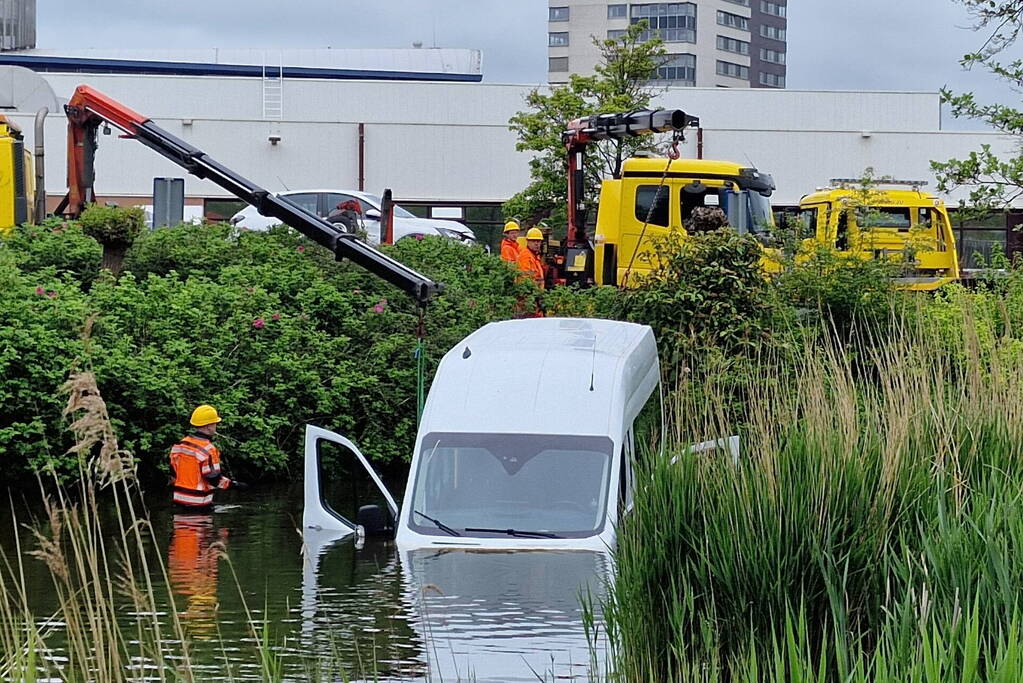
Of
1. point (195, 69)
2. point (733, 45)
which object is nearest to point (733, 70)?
point (733, 45)

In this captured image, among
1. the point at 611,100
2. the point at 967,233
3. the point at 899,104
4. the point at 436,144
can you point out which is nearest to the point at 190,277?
the point at 611,100

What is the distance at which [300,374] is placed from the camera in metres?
16.7

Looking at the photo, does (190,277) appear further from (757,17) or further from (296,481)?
(757,17)

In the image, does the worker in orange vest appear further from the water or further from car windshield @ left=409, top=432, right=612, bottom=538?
car windshield @ left=409, top=432, right=612, bottom=538

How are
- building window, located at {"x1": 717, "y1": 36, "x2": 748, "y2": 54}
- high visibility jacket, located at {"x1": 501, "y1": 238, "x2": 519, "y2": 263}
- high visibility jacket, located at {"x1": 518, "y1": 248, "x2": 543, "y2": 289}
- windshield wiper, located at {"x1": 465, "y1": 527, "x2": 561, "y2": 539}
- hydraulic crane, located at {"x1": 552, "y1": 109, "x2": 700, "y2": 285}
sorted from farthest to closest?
building window, located at {"x1": 717, "y1": 36, "x2": 748, "y2": 54}
hydraulic crane, located at {"x1": 552, "y1": 109, "x2": 700, "y2": 285}
high visibility jacket, located at {"x1": 501, "y1": 238, "x2": 519, "y2": 263}
high visibility jacket, located at {"x1": 518, "y1": 248, "x2": 543, "y2": 289}
windshield wiper, located at {"x1": 465, "y1": 527, "x2": 561, "y2": 539}

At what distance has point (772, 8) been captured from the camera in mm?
144375

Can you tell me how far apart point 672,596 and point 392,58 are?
294 ft

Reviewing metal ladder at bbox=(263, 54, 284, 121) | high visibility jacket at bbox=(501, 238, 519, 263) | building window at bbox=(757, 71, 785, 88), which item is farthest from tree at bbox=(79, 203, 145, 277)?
building window at bbox=(757, 71, 785, 88)

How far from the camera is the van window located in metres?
23.8

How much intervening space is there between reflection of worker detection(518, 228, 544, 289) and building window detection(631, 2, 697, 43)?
362 feet

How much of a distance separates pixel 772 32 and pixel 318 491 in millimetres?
137916

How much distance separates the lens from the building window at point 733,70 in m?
137

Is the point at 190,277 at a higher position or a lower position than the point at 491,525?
higher

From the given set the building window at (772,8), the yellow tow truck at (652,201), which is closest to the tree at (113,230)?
the yellow tow truck at (652,201)
